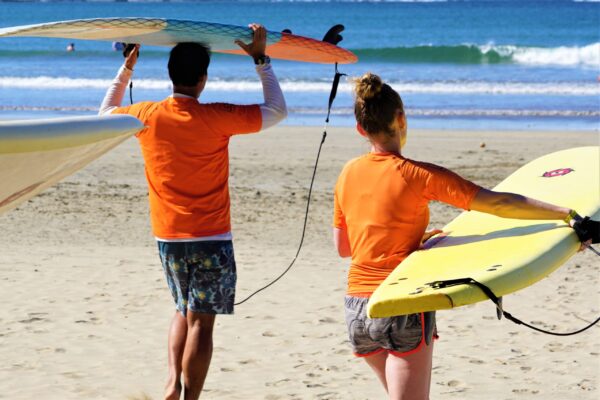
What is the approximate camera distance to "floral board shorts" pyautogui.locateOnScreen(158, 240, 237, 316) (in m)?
3.88

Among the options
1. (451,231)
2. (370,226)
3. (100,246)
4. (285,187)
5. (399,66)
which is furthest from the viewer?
(399,66)

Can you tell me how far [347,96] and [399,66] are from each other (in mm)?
10406

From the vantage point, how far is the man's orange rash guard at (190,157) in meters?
3.82

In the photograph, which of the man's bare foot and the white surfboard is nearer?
the white surfboard

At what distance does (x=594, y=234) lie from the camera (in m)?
3.32

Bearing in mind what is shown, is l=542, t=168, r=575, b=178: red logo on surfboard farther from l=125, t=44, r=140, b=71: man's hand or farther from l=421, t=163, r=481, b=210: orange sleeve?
l=125, t=44, r=140, b=71: man's hand

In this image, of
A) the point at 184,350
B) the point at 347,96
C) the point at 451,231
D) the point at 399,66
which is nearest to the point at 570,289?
the point at 451,231

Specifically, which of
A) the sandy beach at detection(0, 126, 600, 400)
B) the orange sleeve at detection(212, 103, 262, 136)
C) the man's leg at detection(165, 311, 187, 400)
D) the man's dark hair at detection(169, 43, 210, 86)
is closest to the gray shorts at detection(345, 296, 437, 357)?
the orange sleeve at detection(212, 103, 262, 136)

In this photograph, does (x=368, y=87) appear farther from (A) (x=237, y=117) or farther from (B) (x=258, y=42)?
(B) (x=258, y=42)

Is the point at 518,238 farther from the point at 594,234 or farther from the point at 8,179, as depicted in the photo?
the point at 8,179

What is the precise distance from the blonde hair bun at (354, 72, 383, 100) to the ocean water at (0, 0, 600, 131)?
10.7 meters

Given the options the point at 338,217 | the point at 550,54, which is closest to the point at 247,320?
the point at 338,217

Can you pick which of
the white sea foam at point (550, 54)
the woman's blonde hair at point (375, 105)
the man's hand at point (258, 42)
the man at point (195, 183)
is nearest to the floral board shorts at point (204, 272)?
the man at point (195, 183)

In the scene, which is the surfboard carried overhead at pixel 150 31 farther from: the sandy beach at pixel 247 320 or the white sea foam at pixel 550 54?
the white sea foam at pixel 550 54
